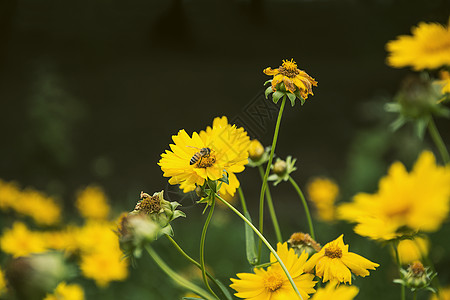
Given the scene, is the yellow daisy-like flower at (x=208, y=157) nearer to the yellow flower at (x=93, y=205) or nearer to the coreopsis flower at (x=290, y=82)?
the coreopsis flower at (x=290, y=82)

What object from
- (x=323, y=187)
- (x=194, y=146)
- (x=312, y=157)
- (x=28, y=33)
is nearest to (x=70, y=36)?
(x=28, y=33)

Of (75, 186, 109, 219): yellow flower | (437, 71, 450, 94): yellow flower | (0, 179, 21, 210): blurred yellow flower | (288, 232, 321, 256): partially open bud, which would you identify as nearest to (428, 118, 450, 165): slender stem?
(437, 71, 450, 94): yellow flower

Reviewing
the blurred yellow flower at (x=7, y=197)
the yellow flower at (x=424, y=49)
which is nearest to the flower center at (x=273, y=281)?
the yellow flower at (x=424, y=49)

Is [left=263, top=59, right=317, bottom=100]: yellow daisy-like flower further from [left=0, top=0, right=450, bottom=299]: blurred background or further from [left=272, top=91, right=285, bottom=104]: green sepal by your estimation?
[left=0, top=0, right=450, bottom=299]: blurred background

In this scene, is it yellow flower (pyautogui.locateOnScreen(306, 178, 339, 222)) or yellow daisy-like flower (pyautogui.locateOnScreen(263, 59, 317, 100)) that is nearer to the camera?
yellow daisy-like flower (pyautogui.locateOnScreen(263, 59, 317, 100))

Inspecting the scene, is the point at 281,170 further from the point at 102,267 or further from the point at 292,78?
the point at 102,267

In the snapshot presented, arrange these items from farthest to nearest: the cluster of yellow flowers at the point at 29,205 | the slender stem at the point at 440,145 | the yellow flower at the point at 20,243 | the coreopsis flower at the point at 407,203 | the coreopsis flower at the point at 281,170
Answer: the cluster of yellow flowers at the point at 29,205 < the yellow flower at the point at 20,243 < the coreopsis flower at the point at 281,170 < the slender stem at the point at 440,145 < the coreopsis flower at the point at 407,203
